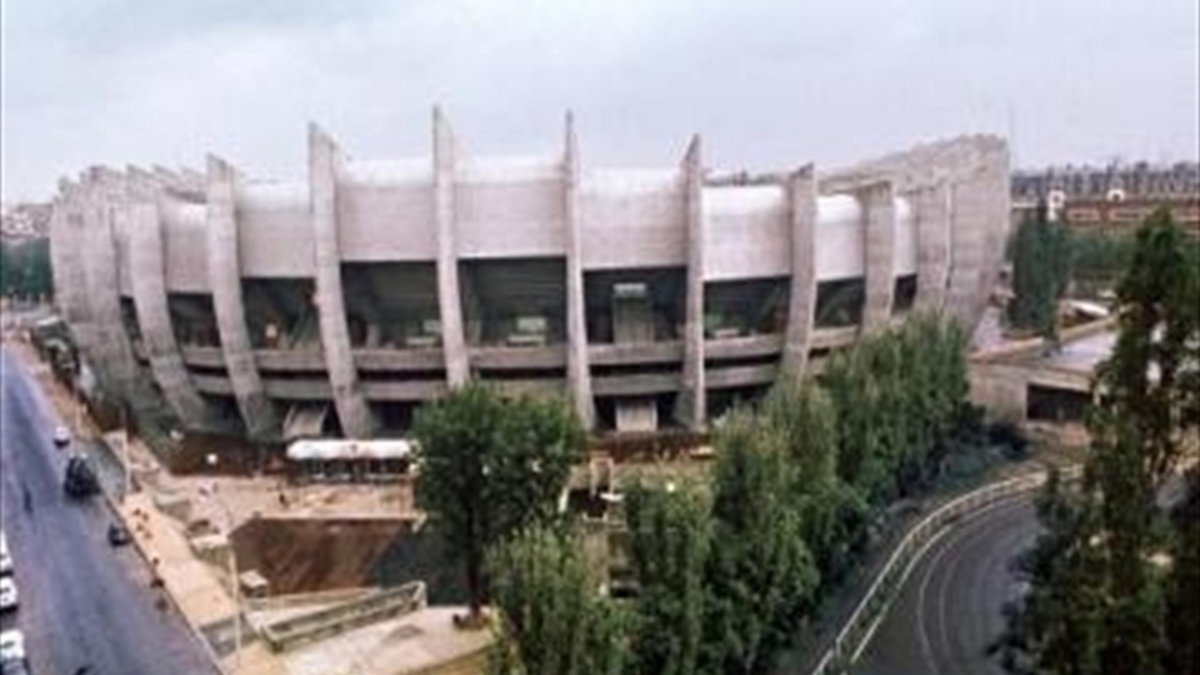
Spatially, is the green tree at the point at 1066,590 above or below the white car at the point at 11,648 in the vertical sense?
above

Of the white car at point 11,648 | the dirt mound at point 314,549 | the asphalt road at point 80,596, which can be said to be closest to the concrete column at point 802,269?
the dirt mound at point 314,549

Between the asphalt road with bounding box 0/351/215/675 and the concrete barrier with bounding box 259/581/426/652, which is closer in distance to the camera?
the asphalt road with bounding box 0/351/215/675

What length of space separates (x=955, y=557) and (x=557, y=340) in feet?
111

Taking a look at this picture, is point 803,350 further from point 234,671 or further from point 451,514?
point 234,671

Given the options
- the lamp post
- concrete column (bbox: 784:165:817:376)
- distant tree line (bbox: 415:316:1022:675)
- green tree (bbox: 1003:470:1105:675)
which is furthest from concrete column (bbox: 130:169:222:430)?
green tree (bbox: 1003:470:1105:675)

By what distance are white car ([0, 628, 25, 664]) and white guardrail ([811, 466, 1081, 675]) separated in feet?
82.7

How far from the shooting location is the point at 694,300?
257 feet

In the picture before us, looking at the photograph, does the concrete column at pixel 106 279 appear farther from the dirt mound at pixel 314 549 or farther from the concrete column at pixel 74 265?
the dirt mound at pixel 314 549

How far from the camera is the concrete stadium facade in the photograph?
259 feet

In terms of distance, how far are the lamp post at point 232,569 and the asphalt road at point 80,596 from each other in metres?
0.99

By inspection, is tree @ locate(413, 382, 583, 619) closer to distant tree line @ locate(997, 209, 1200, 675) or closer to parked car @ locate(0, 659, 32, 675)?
parked car @ locate(0, 659, 32, 675)

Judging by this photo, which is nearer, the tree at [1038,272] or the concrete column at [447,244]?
the concrete column at [447,244]

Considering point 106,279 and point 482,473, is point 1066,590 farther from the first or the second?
point 106,279

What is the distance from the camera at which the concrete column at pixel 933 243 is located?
9094 centimetres
